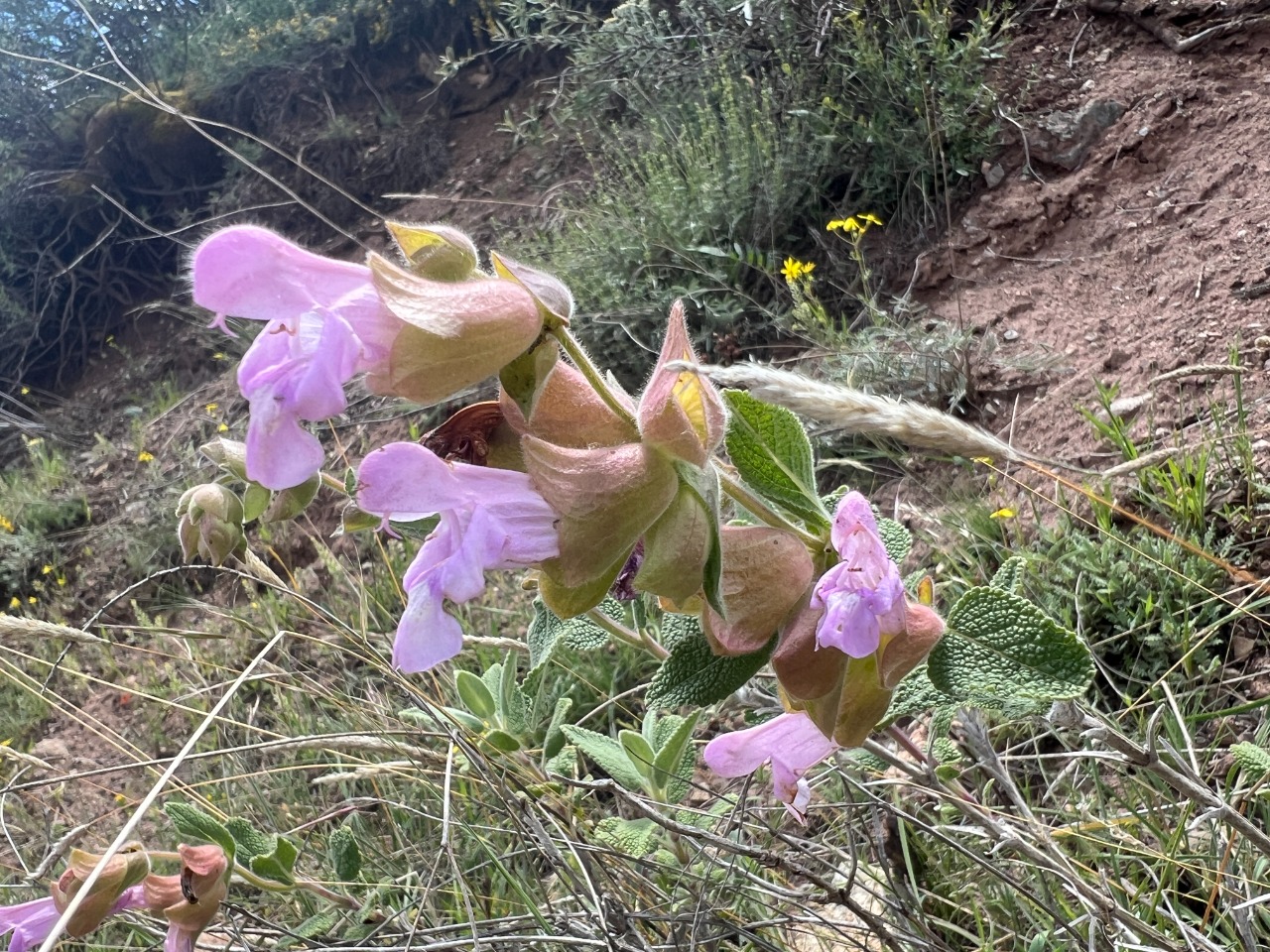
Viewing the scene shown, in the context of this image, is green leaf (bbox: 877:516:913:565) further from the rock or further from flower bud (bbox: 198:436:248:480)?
the rock

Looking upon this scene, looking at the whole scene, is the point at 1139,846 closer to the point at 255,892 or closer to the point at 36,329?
the point at 255,892

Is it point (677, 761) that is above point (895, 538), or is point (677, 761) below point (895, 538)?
below

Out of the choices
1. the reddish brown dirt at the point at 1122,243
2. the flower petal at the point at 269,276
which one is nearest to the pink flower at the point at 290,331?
the flower petal at the point at 269,276

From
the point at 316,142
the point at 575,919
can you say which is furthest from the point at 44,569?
the point at 575,919

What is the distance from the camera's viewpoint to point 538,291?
459 mm

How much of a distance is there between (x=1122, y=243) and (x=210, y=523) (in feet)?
A: 5.97

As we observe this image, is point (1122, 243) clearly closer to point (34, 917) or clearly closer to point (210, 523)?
point (210, 523)

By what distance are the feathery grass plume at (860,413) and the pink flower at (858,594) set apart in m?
0.10

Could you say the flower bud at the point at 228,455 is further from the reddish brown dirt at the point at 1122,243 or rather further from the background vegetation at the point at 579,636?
the reddish brown dirt at the point at 1122,243

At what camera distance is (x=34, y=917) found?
2.33ft

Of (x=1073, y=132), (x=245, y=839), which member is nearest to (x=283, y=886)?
(x=245, y=839)

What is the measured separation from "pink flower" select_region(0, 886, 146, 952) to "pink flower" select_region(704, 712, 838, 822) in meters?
0.49

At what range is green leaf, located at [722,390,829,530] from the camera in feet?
1.67

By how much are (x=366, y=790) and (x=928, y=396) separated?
1.28 m
